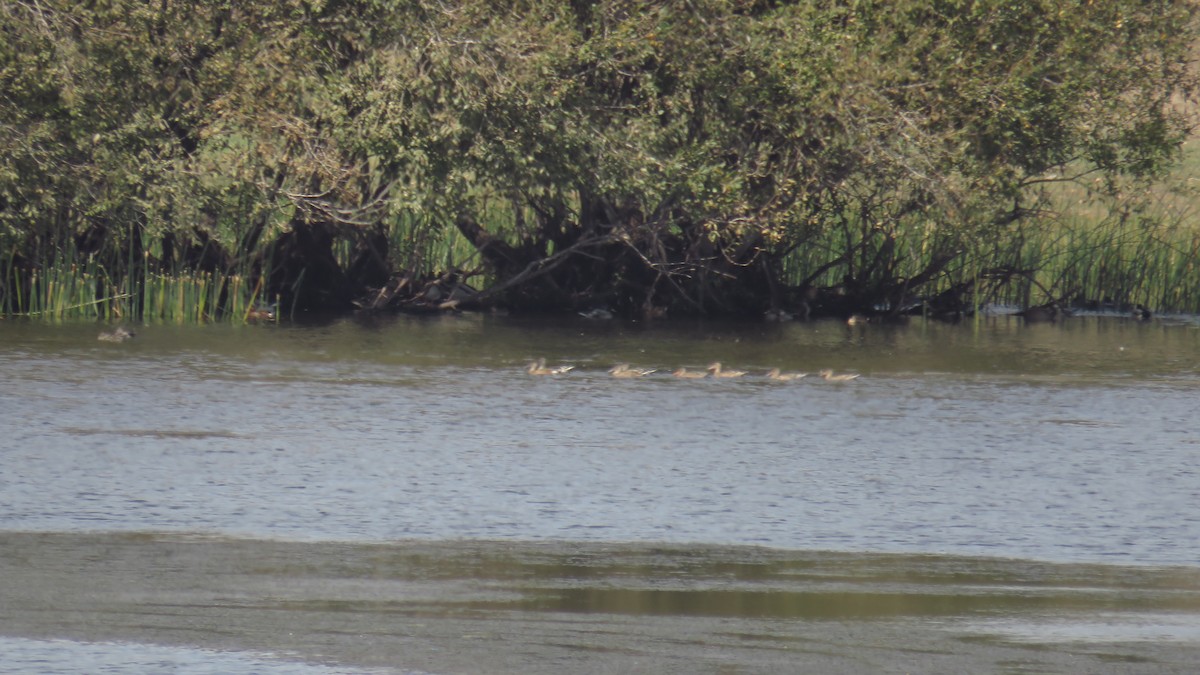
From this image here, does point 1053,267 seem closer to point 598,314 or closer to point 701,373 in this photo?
point 598,314

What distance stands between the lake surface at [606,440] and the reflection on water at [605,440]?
0.04 meters

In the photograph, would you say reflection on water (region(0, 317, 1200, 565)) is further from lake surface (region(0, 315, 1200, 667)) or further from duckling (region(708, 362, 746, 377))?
duckling (region(708, 362, 746, 377))

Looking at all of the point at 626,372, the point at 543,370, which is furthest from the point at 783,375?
the point at 543,370

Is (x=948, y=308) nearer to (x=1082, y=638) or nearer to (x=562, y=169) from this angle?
A: (x=562, y=169)

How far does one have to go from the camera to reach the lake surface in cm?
1018

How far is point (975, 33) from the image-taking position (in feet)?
68.3

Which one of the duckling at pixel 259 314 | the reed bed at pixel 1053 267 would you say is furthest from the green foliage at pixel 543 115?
the reed bed at pixel 1053 267

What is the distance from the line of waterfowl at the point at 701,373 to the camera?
17.4 meters

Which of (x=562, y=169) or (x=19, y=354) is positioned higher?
(x=562, y=169)

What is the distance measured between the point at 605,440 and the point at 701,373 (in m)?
4.21

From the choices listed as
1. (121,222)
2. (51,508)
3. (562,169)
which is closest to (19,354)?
(121,222)

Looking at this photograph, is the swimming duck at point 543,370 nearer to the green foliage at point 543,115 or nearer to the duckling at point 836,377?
the duckling at point 836,377

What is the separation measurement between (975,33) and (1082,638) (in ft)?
46.5

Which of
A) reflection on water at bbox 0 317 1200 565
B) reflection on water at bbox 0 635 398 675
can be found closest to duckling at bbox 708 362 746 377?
reflection on water at bbox 0 317 1200 565
